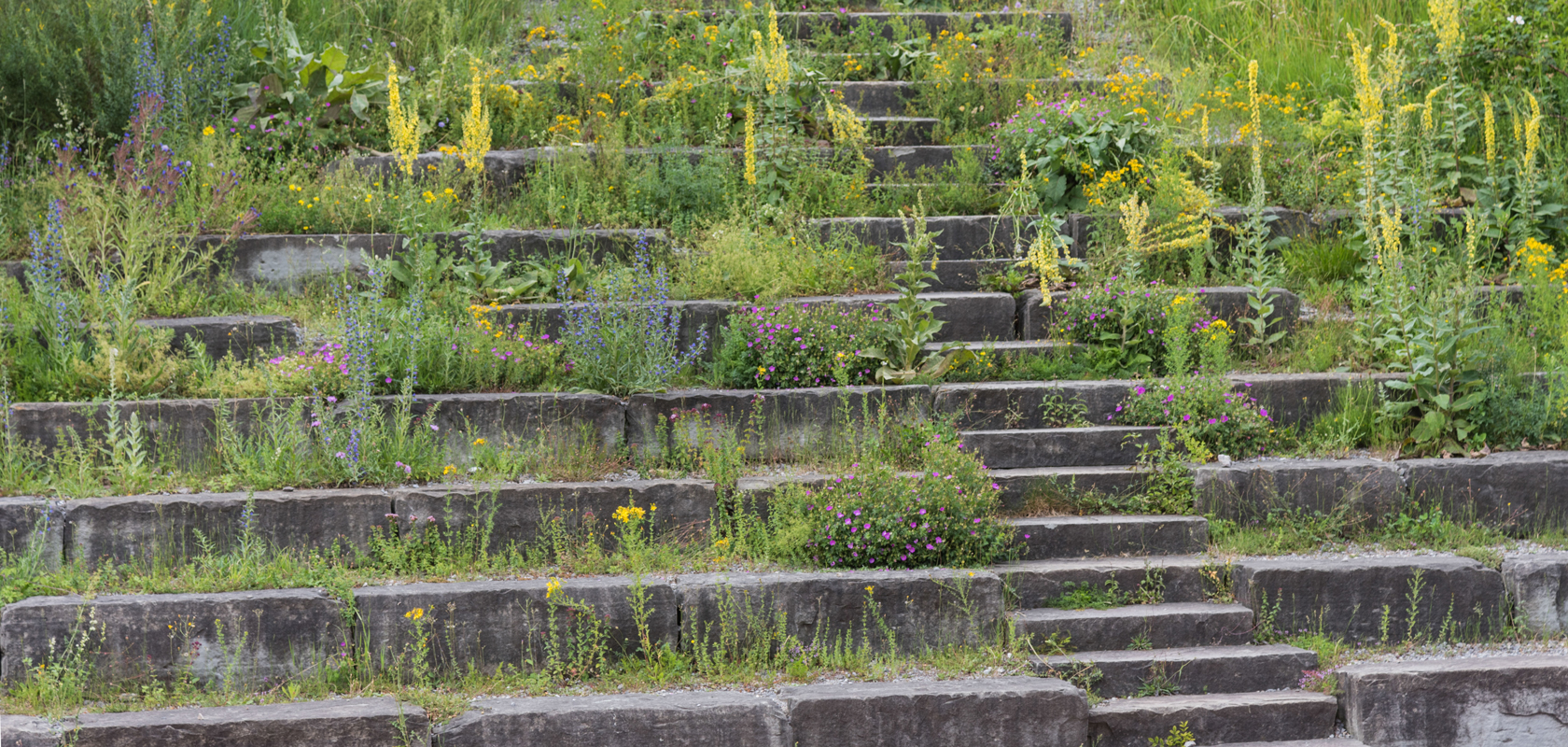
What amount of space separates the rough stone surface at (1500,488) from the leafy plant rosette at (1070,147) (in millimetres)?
2698

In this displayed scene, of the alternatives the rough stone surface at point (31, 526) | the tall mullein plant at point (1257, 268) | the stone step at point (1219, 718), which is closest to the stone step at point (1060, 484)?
the stone step at point (1219, 718)

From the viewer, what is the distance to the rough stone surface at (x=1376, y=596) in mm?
5027

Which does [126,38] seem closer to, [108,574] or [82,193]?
[82,193]

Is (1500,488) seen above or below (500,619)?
above

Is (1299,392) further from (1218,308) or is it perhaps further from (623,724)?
(623,724)

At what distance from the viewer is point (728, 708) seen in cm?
433

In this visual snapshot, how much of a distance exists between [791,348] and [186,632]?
10.2ft

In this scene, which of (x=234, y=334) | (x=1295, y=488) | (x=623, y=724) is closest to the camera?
(x=623, y=724)

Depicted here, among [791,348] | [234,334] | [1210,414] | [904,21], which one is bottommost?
[1210,414]

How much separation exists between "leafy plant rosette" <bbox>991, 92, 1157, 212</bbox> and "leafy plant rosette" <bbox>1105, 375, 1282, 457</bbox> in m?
1.86

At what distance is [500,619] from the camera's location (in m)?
4.71

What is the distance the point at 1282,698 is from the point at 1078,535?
3.65 ft

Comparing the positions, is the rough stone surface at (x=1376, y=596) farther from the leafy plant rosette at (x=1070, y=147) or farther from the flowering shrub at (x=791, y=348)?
the leafy plant rosette at (x=1070, y=147)

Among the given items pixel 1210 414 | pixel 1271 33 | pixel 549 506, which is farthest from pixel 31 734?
pixel 1271 33
